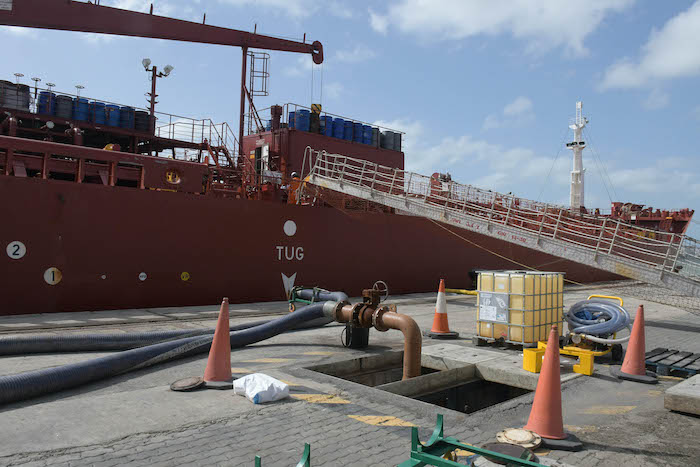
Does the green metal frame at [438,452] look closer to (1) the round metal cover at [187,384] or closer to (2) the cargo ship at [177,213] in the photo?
(1) the round metal cover at [187,384]

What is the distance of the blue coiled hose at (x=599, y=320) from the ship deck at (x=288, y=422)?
0.47 m

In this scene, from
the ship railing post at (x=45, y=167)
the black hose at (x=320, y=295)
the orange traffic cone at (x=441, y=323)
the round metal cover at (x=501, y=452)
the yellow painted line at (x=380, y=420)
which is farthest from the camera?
the ship railing post at (x=45, y=167)

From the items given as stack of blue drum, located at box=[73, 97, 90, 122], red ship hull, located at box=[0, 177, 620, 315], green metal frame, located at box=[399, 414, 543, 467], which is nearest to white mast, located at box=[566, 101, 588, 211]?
red ship hull, located at box=[0, 177, 620, 315]

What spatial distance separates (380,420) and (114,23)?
1404 centimetres

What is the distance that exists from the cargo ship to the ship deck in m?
4.58

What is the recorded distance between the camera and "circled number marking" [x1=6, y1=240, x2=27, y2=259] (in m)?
10.1

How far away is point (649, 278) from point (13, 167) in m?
14.4

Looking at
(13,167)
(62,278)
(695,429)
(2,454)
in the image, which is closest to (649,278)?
(695,429)

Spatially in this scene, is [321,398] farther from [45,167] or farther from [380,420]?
[45,167]

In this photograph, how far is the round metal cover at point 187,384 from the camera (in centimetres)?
524

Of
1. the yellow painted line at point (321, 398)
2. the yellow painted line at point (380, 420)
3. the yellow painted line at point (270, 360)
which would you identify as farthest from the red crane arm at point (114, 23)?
the yellow painted line at point (380, 420)

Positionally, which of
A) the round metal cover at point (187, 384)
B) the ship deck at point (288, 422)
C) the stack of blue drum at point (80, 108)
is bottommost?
the ship deck at point (288, 422)

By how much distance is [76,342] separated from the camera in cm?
683

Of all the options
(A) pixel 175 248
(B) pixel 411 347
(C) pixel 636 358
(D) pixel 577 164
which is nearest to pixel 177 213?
(A) pixel 175 248
